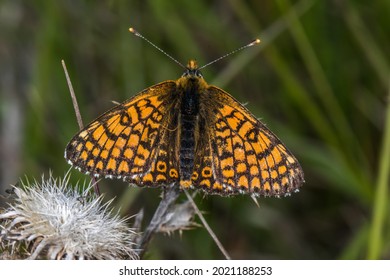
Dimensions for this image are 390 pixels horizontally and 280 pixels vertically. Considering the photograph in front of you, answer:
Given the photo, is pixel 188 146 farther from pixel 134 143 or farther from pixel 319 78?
pixel 319 78

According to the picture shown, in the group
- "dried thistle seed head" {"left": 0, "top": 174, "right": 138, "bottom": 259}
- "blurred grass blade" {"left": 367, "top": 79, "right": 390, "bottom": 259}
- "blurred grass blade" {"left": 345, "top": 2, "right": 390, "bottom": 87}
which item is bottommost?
"dried thistle seed head" {"left": 0, "top": 174, "right": 138, "bottom": 259}

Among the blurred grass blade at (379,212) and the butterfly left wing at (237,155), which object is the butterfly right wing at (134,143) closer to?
the butterfly left wing at (237,155)

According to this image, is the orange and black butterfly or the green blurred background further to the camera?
the green blurred background

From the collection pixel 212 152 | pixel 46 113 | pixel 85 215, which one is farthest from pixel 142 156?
pixel 46 113

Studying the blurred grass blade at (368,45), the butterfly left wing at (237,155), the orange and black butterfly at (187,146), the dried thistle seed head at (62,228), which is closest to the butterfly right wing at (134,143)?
the orange and black butterfly at (187,146)

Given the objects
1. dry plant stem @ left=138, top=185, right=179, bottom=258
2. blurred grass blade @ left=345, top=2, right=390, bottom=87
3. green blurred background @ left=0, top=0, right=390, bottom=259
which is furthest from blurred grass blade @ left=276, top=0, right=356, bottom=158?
dry plant stem @ left=138, top=185, right=179, bottom=258

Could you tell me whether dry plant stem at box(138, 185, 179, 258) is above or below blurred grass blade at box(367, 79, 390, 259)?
below

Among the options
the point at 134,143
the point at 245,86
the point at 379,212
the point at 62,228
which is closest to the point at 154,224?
the point at 62,228

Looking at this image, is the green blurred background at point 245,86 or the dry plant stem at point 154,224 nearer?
the dry plant stem at point 154,224

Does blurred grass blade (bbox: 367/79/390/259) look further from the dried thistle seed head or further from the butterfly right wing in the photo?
the dried thistle seed head
